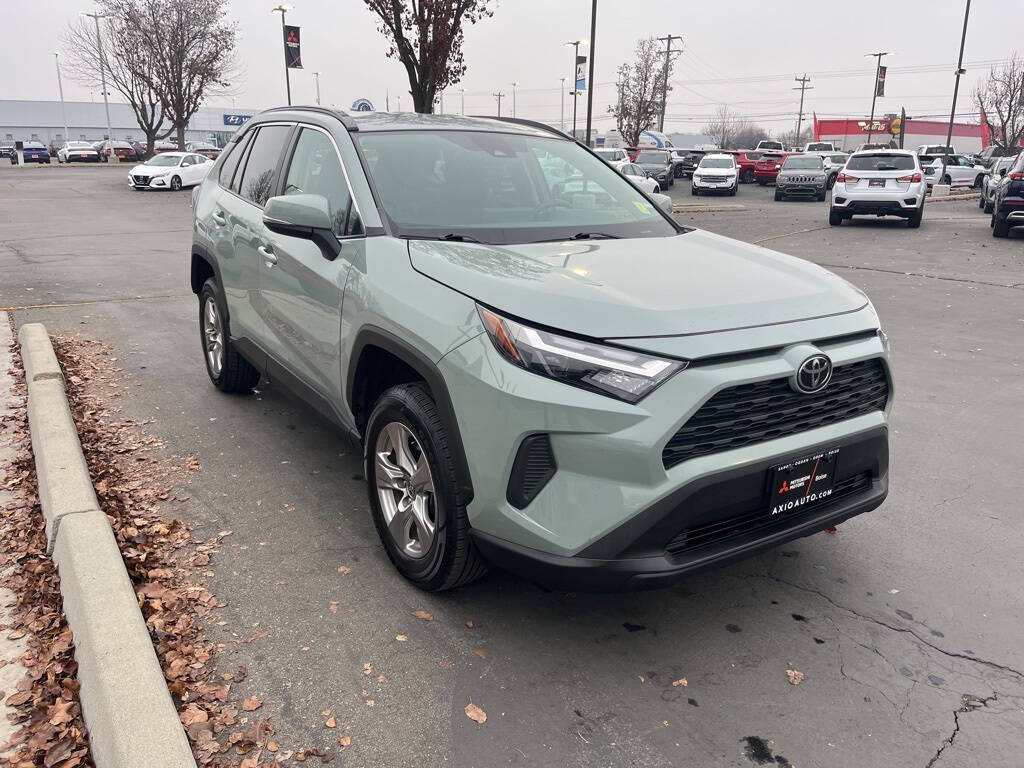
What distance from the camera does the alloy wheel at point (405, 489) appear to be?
3049 millimetres

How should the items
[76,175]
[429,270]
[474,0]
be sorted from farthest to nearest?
[76,175] → [474,0] → [429,270]

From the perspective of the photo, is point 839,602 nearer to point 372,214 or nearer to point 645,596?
point 645,596

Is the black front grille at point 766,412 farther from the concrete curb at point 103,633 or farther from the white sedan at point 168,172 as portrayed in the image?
the white sedan at point 168,172

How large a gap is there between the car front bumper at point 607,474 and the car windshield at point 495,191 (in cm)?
102

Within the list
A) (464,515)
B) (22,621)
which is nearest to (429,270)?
(464,515)

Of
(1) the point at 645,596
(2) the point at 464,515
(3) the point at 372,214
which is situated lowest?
(1) the point at 645,596

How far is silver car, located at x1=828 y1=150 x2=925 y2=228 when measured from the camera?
17.4m

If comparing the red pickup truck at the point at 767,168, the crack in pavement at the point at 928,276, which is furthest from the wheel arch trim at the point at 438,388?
the red pickup truck at the point at 767,168

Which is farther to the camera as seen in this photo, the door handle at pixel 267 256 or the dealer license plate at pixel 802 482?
the door handle at pixel 267 256

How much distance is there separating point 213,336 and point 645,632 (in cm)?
397

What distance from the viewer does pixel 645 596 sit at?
3270 mm

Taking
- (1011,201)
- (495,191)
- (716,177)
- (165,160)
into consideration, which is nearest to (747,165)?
(716,177)

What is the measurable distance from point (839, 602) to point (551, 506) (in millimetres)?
1470

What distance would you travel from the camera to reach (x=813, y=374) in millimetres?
2674
